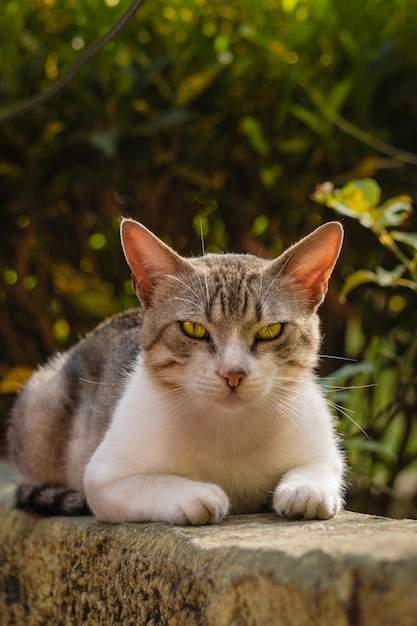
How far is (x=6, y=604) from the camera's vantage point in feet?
9.43

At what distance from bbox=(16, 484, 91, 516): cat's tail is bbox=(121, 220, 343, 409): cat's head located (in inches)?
23.8

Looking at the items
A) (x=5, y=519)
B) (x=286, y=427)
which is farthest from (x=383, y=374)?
(x=5, y=519)

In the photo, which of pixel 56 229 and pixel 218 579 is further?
pixel 56 229

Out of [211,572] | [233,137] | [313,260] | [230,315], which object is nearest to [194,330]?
[230,315]

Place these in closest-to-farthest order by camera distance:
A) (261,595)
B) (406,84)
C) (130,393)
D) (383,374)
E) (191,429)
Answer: (261,595), (191,429), (130,393), (406,84), (383,374)

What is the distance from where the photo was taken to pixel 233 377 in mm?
2172

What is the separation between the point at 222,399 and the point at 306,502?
34cm

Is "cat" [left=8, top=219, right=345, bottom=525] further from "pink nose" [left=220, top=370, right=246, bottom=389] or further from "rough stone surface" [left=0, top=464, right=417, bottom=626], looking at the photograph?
"rough stone surface" [left=0, top=464, right=417, bottom=626]

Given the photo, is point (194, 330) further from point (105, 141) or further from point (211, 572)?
point (105, 141)

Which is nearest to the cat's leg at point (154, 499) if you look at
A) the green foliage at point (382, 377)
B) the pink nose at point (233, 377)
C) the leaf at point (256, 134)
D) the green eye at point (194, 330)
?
the pink nose at point (233, 377)

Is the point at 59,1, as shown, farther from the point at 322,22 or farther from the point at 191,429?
the point at 191,429

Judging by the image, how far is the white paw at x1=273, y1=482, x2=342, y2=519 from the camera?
212 cm

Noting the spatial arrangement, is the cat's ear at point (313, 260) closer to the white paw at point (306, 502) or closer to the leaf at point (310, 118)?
the white paw at point (306, 502)

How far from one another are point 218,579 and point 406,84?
2.64 m
